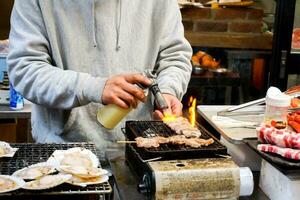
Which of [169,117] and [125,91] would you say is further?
[169,117]

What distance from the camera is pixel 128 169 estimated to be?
4.76 feet

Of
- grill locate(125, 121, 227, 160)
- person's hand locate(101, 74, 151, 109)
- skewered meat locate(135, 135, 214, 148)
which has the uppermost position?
person's hand locate(101, 74, 151, 109)

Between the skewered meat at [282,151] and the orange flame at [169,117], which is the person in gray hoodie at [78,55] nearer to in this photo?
the orange flame at [169,117]

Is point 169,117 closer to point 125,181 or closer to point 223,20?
point 125,181

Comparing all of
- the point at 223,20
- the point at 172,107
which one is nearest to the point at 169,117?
the point at 172,107

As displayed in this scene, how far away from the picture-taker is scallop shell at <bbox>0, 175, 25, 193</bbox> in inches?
44.9

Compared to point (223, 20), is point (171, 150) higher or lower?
lower

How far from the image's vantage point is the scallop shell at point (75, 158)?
131 centimetres

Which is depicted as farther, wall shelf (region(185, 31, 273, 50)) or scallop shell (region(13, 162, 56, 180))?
wall shelf (region(185, 31, 273, 50))

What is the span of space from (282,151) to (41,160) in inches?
28.2

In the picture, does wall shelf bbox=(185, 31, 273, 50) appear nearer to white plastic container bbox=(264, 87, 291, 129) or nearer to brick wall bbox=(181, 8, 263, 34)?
brick wall bbox=(181, 8, 263, 34)

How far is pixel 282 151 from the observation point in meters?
1.35

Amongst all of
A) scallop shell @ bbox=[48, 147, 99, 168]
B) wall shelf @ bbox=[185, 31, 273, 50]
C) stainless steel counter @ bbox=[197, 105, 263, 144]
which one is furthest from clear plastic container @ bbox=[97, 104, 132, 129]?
wall shelf @ bbox=[185, 31, 273, 50]

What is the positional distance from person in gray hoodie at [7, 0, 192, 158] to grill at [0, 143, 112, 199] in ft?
0.58
